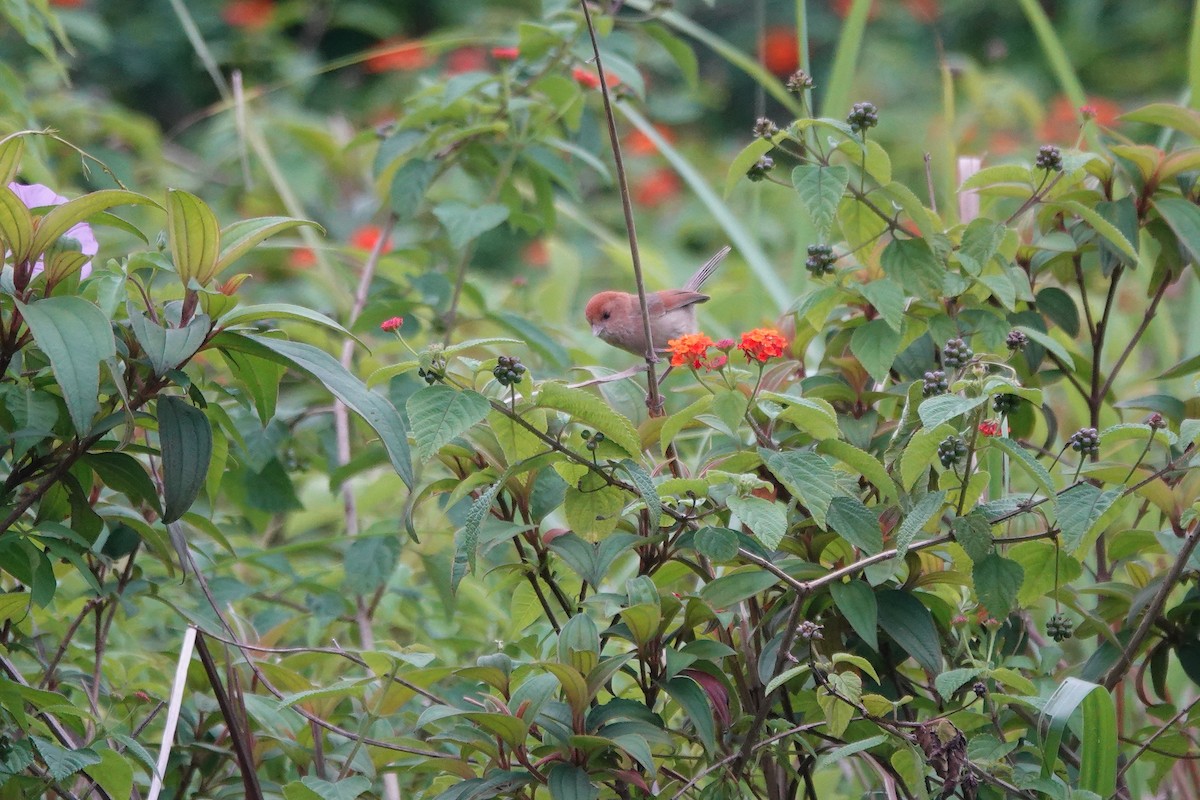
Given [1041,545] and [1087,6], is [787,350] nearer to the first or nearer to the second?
[1041,545]

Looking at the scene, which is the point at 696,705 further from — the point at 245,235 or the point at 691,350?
the point at 245,235

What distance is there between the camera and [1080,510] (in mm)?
1146

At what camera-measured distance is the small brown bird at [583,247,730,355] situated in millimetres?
2553

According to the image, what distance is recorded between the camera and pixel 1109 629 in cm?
131

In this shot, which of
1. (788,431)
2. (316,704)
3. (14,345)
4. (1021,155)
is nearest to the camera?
(14,345)

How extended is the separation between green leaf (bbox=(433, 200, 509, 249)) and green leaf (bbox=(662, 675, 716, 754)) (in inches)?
36.3

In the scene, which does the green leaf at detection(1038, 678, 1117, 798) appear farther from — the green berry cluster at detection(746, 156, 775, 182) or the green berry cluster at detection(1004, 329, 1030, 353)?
the green berry cluster at detection(746, 156, 775, 182)

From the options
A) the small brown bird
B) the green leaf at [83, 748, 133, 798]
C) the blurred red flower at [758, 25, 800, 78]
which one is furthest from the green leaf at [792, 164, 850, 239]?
the blurred red flower at [758, 25, 800, 78]

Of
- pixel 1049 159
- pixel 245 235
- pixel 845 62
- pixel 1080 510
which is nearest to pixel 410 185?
pixel 845 62

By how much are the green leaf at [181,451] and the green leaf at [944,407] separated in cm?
64

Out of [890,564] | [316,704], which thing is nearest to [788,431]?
[890,564]

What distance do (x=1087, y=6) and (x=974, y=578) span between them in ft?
16.9

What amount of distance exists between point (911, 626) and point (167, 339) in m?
0.76

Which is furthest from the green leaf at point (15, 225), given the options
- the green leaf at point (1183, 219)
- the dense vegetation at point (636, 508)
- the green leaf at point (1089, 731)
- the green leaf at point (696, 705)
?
the green leaf at point (1183, 219)
